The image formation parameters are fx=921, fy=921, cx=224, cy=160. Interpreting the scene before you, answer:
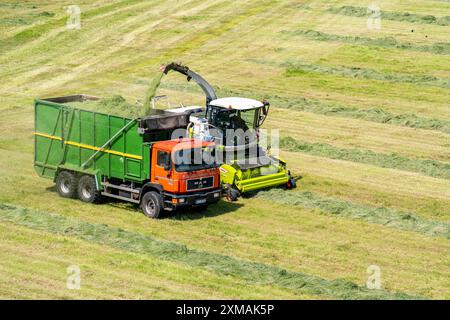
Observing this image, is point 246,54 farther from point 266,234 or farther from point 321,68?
point 266,234

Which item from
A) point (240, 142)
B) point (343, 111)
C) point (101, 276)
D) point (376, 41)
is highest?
point (376, 41)

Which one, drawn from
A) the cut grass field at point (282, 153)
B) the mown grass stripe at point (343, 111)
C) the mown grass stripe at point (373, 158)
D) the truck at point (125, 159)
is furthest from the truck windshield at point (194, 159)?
the mown grass stripe at point (343, 111)

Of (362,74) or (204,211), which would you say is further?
(362,74)

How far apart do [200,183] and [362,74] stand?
79.4ft

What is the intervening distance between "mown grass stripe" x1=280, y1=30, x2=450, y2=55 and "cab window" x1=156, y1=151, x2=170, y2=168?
29.5 m

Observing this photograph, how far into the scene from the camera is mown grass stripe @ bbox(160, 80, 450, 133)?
42.2 m

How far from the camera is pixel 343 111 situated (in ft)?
145

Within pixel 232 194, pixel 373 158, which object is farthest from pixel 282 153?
pixel 232 194

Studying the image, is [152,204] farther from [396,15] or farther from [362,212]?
[396,15]

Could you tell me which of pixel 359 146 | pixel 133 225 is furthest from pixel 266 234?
pixel 359 146

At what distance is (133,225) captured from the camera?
2753 cm

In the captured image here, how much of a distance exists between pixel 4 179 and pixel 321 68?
24165 mm

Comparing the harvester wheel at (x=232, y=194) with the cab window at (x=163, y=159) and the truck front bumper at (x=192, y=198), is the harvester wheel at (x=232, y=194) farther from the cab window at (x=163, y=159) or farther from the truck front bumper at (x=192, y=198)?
the cab window at (x=163, y=159)

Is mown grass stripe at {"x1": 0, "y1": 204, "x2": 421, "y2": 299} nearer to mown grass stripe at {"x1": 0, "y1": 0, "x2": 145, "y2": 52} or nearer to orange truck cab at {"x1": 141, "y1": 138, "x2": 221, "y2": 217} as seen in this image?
orange truck cab at {"x1": 141, "y1": 138, "x2": 221, "y2": 217}
